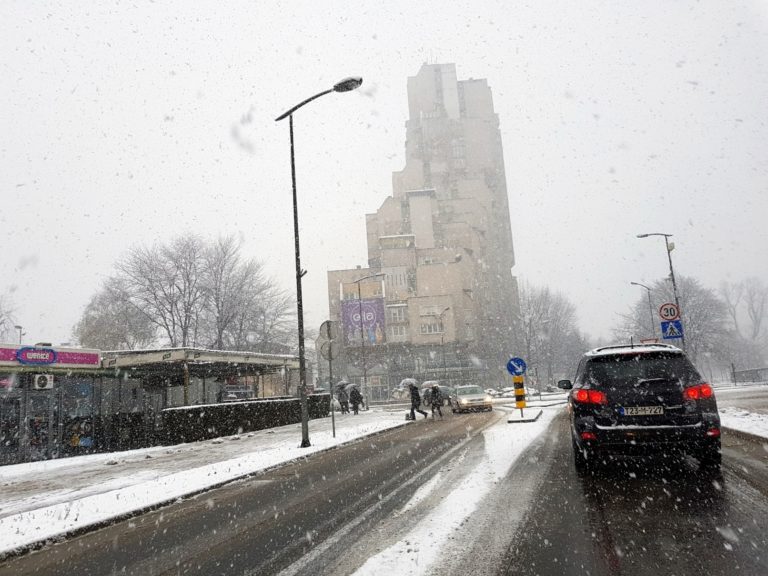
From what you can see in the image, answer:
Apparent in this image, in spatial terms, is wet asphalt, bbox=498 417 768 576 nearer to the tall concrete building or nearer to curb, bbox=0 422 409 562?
curb, bbox=0 422 409 562

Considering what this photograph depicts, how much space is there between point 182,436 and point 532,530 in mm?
14960

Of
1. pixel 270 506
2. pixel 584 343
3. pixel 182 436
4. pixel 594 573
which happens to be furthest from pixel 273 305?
pixel 584 343

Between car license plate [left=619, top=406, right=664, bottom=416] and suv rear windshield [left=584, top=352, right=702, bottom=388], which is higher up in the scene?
suv rear windshield [left=584, top=352, right=702, bottom=388]

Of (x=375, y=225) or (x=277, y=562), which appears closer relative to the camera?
(x=277, y=562)

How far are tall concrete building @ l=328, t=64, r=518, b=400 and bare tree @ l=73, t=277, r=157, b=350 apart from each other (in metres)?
21.9

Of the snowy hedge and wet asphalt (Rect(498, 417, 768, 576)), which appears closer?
wet asphalt (Rect(498, 417, 768, 576))

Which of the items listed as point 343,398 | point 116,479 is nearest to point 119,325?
point 343,398

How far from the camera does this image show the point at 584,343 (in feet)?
254

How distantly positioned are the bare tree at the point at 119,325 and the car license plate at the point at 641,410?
41.2 metres

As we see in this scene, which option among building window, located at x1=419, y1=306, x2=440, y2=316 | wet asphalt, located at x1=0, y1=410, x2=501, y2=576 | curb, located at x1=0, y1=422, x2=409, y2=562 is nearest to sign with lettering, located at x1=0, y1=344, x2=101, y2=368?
curb, located at x1=0, y1=422, x2=409, y2=562

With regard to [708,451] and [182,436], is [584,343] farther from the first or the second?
[708,451]

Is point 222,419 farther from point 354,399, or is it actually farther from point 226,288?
point 226,288

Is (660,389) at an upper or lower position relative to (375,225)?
lower

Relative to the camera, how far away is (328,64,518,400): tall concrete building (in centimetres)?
7531
